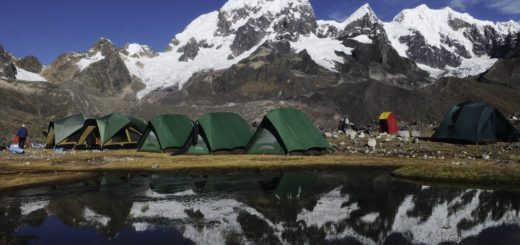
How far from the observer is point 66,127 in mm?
49531

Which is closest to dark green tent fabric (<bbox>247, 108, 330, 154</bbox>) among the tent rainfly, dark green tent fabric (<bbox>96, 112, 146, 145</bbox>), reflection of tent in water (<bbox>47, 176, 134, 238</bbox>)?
the tent rainfly

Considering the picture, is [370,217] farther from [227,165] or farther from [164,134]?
[164,134]

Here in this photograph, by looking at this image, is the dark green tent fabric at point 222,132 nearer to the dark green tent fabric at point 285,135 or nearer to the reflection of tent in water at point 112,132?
the dark green tent fabric at point 285,135

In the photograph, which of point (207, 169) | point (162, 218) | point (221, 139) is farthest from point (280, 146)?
point (162, 218)

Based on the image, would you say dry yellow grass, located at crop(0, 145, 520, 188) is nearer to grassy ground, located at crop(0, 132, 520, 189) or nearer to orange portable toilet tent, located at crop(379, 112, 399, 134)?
grassy ground, located at crop(0, 132, 520, 189)

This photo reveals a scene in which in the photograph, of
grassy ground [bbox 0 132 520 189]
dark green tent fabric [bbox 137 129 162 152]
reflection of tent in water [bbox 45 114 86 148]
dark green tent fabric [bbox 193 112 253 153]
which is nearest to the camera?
grassy ground [bbox 0 132 520 189]

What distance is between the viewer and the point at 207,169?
29.7m

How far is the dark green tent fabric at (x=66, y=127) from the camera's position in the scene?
160 feet

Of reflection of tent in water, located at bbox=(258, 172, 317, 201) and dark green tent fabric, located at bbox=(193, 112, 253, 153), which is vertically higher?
dark green tent fabric, located at bbox=(193, 112, 253, 153)

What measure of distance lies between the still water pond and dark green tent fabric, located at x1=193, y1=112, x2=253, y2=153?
12154mm

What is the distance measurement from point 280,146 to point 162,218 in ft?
62.3

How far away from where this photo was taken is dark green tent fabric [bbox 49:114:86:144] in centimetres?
4862

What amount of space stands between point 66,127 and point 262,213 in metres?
37.2

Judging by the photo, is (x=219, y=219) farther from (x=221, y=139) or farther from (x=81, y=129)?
(x=81, y=129)
